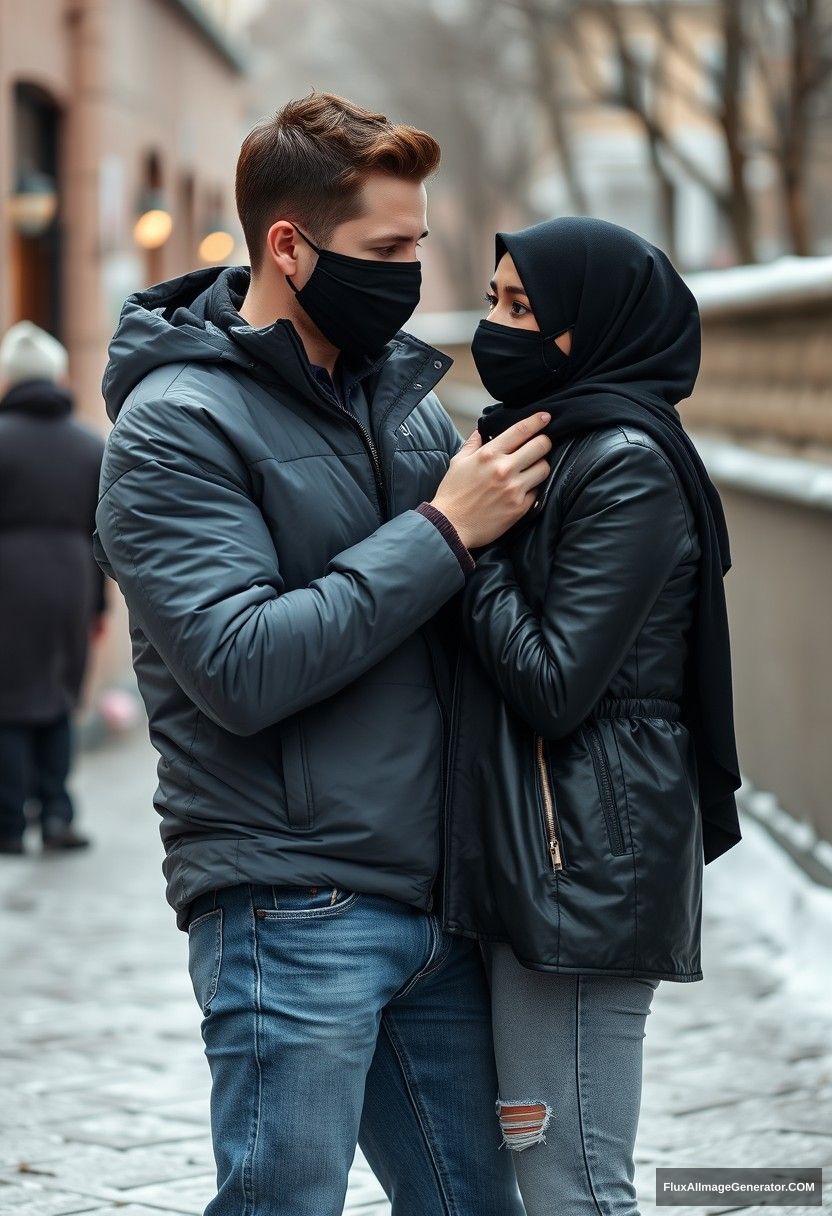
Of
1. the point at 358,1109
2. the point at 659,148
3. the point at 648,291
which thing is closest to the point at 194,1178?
the point at 358,1109

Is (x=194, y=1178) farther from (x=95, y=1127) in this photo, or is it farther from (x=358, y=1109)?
(x=358, y=1109)

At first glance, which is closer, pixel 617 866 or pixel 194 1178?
pixel 617 866

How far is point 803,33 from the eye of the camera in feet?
41.0

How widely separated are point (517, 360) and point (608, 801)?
24.9 inches

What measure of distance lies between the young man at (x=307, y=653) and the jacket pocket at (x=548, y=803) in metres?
0.15

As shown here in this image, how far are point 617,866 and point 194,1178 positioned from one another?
2.09 meters

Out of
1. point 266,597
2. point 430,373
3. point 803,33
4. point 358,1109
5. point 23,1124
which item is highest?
point 803,33

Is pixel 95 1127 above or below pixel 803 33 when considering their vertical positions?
below

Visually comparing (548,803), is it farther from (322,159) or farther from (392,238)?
(322,159)

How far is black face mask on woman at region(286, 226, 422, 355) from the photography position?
2.55 meters

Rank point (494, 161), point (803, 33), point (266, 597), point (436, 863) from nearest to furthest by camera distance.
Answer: point (266, 597)
point (436, 863)
point (803, 33)
point (494, 161)

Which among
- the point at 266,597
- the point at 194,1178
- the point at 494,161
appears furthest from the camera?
the point at 494,161

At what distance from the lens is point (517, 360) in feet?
8.57

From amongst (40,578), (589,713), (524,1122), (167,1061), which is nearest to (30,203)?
(40,578)
